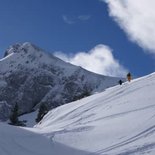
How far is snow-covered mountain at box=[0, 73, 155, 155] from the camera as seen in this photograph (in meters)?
26.8

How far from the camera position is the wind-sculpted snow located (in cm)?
2753

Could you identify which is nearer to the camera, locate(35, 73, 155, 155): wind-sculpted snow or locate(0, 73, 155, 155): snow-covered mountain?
locate(0, 73, 155, 155): snow-covered mountain

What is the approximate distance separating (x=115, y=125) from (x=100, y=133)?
5.56 ft

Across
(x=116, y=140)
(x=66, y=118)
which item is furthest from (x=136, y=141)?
(x=66, y=118)

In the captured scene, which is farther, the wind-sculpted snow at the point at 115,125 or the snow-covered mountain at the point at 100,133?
the wind-sculpted snow at the point at 115,125

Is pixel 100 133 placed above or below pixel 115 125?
below

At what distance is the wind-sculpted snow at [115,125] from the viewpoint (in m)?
27.5

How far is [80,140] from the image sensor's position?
30547 millimetres

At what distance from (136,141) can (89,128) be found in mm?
6040

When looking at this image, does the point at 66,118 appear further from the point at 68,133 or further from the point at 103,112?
the point at 68,133

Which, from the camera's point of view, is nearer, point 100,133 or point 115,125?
Answer: point 100,133

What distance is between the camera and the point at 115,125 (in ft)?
107

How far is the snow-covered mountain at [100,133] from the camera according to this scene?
1056 inches

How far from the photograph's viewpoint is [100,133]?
3125 centimetres
